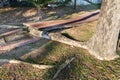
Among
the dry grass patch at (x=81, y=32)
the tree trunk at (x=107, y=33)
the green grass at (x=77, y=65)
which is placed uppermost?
the tree trunk at (x=107, y=33)

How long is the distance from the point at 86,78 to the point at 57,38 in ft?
8.38

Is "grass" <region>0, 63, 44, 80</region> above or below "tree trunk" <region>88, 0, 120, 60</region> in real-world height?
below

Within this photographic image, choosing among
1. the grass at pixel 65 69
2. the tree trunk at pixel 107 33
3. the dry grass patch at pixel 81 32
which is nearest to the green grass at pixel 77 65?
the grass at pixel 65 69

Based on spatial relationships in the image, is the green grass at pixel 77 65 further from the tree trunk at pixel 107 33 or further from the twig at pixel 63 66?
the tree trunk at pixel 107 33

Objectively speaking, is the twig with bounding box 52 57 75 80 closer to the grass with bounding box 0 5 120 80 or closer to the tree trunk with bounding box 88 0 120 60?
the grass with bounding box 0 5 120 80

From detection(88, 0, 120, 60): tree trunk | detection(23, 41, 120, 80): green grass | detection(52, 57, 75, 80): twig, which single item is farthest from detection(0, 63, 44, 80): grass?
detection(88, 0, 120, 60): tree trunk

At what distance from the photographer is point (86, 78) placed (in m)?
6.38

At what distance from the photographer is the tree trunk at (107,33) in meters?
6.82

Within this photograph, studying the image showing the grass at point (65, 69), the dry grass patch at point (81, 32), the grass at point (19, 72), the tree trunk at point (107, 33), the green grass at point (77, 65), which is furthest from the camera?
the dry grass patch at point (81, 32)

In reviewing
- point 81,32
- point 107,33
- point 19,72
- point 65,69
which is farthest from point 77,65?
point 81,32

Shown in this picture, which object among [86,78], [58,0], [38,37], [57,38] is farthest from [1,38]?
[58,0]

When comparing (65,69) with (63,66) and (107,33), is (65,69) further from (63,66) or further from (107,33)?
(107,33)

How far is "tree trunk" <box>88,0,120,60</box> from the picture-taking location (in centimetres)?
682

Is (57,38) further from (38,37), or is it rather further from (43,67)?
(43,67)
